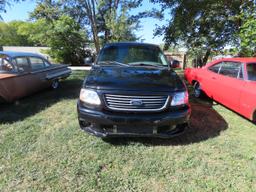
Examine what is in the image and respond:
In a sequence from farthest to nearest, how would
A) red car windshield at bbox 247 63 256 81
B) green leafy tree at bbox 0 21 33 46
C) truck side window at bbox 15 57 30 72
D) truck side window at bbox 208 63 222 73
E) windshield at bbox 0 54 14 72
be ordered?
green leafy tree at bbox 0 21 33 46, truck side window at bbox 208 63 222 73, truck side window at bbox 15 57 30 72, windshield at bbox 0 54 14 72, red car windshield at bbox 247 63 256 81

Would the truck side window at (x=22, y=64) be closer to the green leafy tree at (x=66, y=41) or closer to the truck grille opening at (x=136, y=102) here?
the truck grille opening at (x=136, y=102)

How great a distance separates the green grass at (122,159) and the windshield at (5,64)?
4.19ft

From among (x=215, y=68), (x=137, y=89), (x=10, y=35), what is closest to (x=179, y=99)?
(x=137, y=89)

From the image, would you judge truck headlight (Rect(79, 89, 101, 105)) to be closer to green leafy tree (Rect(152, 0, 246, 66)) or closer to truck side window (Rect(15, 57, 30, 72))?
truck side window (Rect(15, 57, 30, 72))

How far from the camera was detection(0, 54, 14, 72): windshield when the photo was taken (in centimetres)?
483

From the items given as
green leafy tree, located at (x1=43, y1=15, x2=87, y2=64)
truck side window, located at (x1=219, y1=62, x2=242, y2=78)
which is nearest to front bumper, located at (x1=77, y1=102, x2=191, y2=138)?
truck side window, located at (x1=219, y1=62, x2=242, y2=78)

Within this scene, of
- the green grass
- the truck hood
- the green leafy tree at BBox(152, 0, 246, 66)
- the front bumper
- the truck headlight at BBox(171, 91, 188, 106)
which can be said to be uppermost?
the green leafy tree at BBox(152, 0, 246, 66)

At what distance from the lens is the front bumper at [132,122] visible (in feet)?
9.48

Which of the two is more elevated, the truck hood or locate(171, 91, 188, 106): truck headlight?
the truck hood

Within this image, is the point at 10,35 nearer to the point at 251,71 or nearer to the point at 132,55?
the point at 132,55

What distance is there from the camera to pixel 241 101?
161 inches

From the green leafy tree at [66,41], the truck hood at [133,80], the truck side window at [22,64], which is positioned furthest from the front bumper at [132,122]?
the green leafy tree at [66,41]

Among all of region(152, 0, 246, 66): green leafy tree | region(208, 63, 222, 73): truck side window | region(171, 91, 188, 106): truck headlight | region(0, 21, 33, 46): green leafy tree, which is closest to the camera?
region(171, 91, 188, 106): truck headlight

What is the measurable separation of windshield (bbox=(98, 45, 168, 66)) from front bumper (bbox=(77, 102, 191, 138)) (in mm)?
1476
